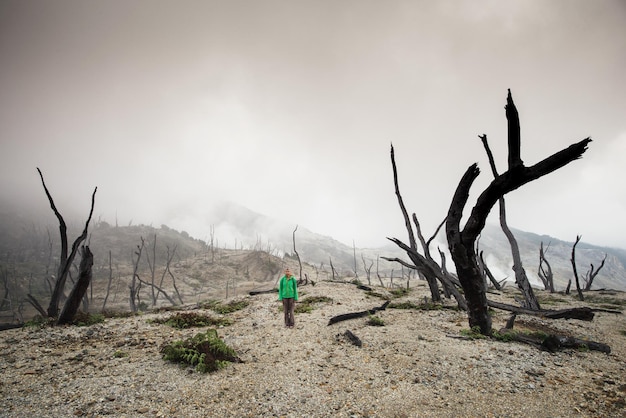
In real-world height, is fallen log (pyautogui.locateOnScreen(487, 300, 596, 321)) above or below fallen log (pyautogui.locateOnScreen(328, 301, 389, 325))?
above

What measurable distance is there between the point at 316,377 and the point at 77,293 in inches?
430

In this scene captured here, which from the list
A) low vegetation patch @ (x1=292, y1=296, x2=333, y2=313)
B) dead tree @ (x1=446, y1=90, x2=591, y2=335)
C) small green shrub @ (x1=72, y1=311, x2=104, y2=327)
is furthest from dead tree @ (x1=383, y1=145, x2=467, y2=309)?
small green shrub @ (x1=72, y1=311, x2=104, y2=327)

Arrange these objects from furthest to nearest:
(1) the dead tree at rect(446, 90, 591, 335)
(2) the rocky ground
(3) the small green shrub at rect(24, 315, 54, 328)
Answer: (3) the small green shrub at rect(24, 315, 54, 328) → (1) the dead tree at rect(446, 90, 591, 335) → (2) the rocky ground

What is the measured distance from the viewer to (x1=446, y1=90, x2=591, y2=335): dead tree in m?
5.95

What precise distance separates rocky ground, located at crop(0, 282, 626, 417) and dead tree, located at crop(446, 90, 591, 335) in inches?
56.3

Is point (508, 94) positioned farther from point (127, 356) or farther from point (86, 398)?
point (127, 356)

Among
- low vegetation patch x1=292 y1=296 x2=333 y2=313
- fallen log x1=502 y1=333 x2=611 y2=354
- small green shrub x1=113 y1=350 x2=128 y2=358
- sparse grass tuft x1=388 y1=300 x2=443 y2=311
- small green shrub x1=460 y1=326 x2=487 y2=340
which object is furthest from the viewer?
A: low vegetation patch x1=292 y1=296 x2=333 y2=313

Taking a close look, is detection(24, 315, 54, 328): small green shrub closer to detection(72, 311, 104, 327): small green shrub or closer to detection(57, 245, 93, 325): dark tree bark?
detection(57, 245, 93, 325): dark tree bark

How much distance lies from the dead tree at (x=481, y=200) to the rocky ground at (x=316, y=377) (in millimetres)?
1429

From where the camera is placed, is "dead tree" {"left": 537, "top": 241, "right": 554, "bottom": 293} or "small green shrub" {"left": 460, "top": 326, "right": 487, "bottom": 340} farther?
"dead tree" {"left": 537, "top": 241, "right": 554, "bottom": 293}

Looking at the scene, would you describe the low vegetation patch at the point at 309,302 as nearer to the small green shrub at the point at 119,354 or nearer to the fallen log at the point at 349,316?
the fallen log at the point at 349,316

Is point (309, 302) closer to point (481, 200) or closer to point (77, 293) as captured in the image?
point (77, 293)

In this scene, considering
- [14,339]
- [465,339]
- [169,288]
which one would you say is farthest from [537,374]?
[169,288]

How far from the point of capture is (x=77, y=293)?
10.5 m
